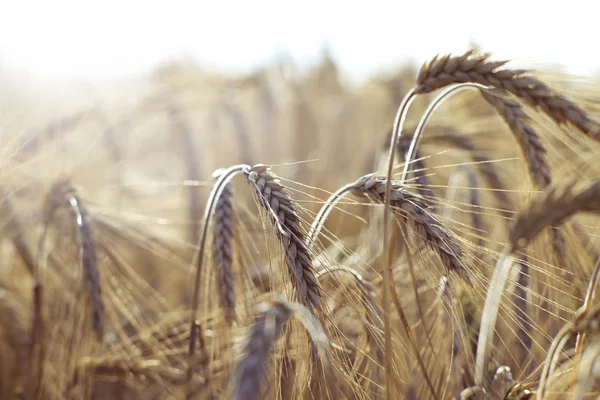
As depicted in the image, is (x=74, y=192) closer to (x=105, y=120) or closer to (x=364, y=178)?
(x=364, y=178)

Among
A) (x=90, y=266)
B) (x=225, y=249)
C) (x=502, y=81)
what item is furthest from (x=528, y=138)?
(x=90, y=266)

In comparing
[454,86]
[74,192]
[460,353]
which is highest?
[454,86]

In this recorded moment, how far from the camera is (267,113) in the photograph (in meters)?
4.68

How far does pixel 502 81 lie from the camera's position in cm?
110

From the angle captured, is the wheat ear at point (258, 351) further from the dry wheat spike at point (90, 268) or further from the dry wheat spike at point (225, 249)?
the dry wheat spike at point (90, 268)

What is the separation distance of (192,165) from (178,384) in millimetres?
1932

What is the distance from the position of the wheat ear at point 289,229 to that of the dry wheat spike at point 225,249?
120mm

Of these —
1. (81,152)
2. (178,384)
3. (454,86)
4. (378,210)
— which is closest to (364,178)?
(454,86)

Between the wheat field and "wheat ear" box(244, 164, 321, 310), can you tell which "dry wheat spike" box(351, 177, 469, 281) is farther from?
"wheat ear" box(244, 164, 321, 310)

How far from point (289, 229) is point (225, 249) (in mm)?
240

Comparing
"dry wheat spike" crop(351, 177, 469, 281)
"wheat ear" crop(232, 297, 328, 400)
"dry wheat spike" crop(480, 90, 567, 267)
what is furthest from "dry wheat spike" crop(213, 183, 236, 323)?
"dry wheat spike" crop(480, 90, 567, 267)

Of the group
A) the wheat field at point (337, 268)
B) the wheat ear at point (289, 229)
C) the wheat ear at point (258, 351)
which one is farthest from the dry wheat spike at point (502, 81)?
the wheat ear at point (258, 351)

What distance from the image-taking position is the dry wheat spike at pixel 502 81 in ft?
3.49

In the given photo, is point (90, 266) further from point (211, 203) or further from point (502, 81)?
point (502, 81)
